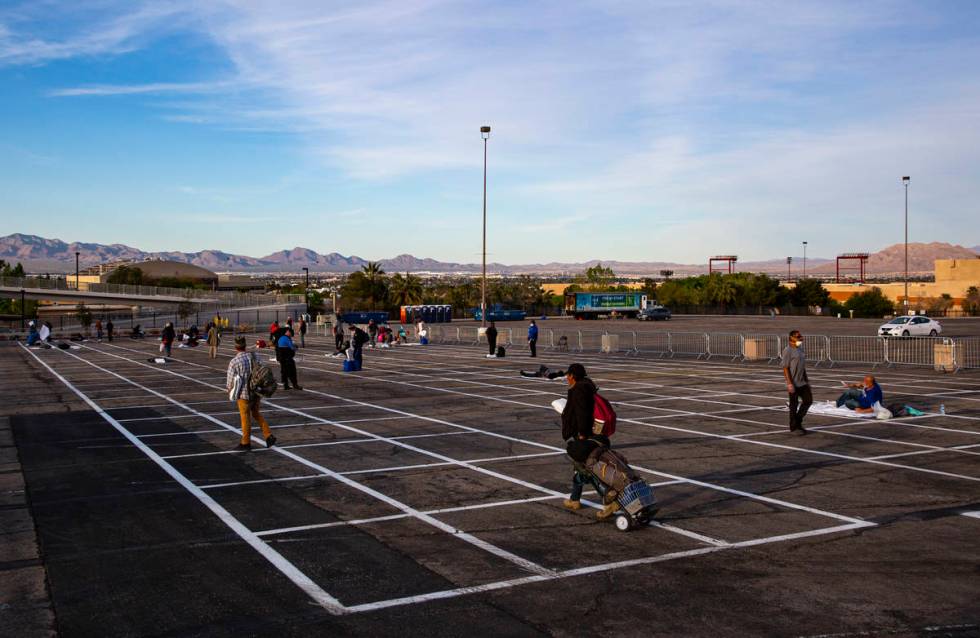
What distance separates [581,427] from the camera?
30.7ft

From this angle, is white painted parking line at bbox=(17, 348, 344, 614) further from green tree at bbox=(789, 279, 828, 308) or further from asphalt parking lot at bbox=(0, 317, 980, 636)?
green tree at bbox=(789, 279, 828, 308)

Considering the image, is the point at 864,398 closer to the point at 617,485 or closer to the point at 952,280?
the point at 617,485

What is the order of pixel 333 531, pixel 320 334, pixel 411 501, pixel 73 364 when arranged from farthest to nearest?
1. pixel 320 334
2. pixel 73 364
3. pixel 411 501
4. pixel 333 531

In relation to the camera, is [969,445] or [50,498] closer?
[50,498]

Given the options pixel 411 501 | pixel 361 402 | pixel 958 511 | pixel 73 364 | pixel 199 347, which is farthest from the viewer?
pixel 199 347

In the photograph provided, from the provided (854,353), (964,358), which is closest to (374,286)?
(854,353)

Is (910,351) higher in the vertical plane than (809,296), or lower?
lower

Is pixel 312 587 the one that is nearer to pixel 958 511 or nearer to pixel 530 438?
pixel 958 511

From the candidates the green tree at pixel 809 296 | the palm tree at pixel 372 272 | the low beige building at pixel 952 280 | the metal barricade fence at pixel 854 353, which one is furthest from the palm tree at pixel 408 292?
the metal barricade fence at pixel 854 353

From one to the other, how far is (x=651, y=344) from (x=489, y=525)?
36570 mm

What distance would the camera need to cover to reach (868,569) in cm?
752

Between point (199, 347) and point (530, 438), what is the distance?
35.6 meters

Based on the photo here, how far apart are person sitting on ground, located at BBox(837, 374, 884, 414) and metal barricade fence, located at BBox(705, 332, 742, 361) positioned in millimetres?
16100

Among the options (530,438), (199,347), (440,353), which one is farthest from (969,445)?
(199,347)
